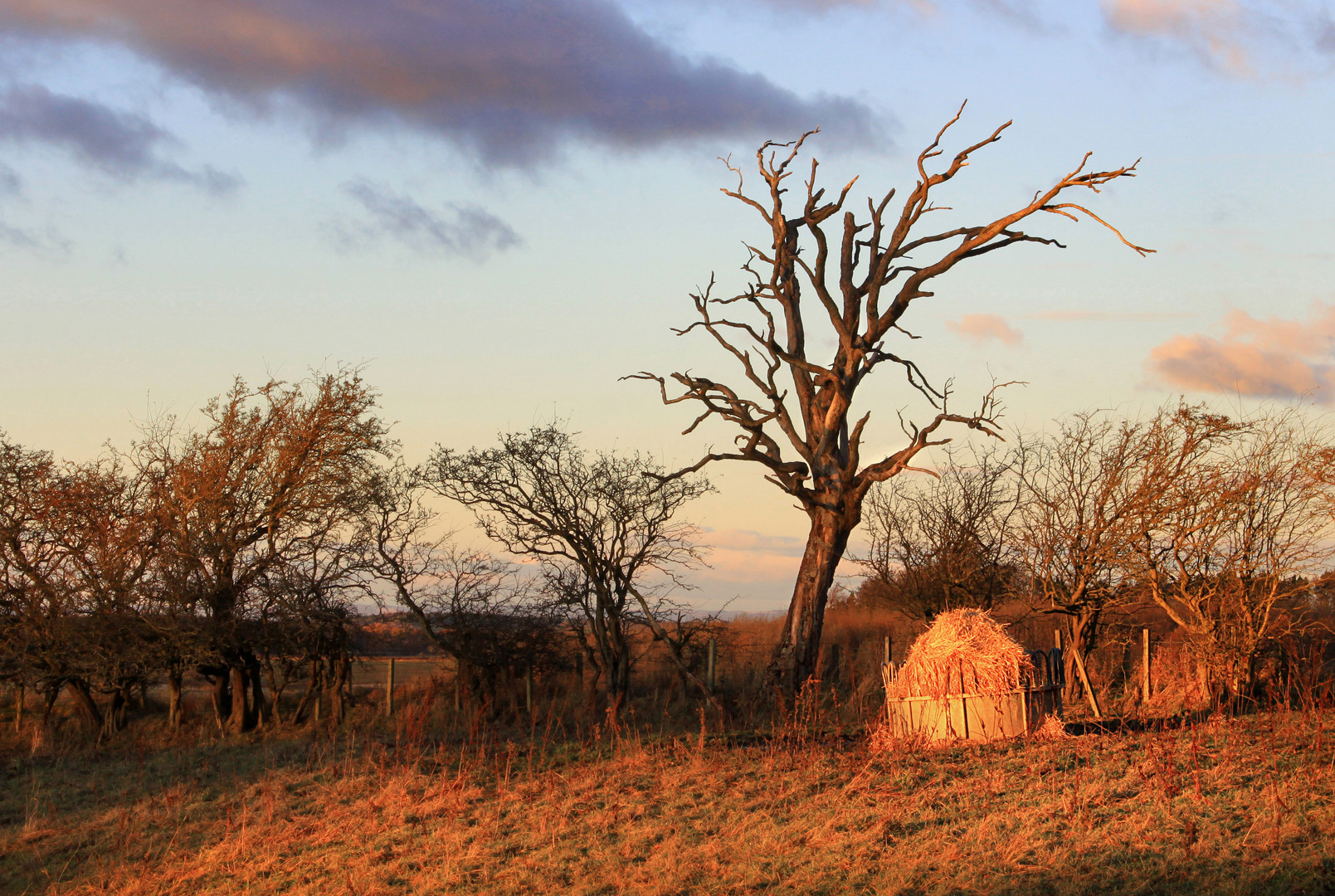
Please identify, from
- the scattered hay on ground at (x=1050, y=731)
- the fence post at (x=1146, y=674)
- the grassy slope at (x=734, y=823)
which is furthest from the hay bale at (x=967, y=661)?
the fence post at (x=1146, y=674)

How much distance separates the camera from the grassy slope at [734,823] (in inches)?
287

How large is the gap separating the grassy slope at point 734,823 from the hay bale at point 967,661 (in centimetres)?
102

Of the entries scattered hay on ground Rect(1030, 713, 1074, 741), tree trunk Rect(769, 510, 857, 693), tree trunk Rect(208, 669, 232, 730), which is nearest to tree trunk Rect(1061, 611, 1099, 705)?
tree trunk Rect(769, 510, 857, 693)

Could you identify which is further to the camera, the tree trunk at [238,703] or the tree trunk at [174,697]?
the tree trunk at [238,703]

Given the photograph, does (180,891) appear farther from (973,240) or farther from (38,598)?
(973,240)

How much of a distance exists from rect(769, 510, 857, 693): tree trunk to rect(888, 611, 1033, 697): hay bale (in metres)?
4.23

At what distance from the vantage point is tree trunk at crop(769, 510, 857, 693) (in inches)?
671

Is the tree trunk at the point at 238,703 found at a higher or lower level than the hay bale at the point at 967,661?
lower

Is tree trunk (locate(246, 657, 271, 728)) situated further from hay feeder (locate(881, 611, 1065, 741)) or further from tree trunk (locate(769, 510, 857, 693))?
hay feeder (locate(881, 611, 1065, 741))

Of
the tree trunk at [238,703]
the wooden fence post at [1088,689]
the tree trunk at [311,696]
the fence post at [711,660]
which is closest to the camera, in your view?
the wooden fence post at [1088,689]

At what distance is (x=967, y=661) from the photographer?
1252 centimetres

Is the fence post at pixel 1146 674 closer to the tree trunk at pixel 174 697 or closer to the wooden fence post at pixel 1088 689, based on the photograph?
the wooden fence post at pixel 1088 689

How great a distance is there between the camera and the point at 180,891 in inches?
331

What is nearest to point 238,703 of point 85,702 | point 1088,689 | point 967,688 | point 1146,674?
point 85,702
